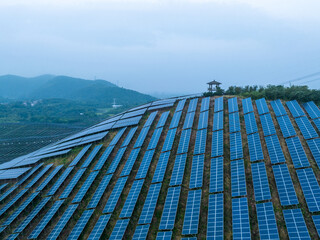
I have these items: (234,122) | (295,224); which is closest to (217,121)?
(234,122)

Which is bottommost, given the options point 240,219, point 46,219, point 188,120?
point 46,219

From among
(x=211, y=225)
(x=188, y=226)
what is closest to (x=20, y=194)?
(x=188, y=226)

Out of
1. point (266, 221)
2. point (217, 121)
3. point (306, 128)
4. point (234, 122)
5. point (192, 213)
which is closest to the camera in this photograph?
point (266, 221)

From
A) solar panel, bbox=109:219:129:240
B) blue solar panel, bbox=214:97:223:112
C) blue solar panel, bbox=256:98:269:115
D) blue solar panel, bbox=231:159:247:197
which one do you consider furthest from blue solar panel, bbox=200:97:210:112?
solar panel, bbox=109:219:129:240

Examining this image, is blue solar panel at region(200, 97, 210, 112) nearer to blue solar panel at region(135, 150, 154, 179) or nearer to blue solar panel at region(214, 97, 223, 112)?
blue solar panel at region(214, 97, 223, 112)

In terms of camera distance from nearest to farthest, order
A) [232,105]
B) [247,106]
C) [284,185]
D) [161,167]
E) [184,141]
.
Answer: [284,185]
[161,167]
[184,141]
[247,106]
[232,105]

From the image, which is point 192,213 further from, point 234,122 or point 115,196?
point 234,122

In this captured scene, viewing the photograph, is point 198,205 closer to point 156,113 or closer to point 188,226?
point 188,226
